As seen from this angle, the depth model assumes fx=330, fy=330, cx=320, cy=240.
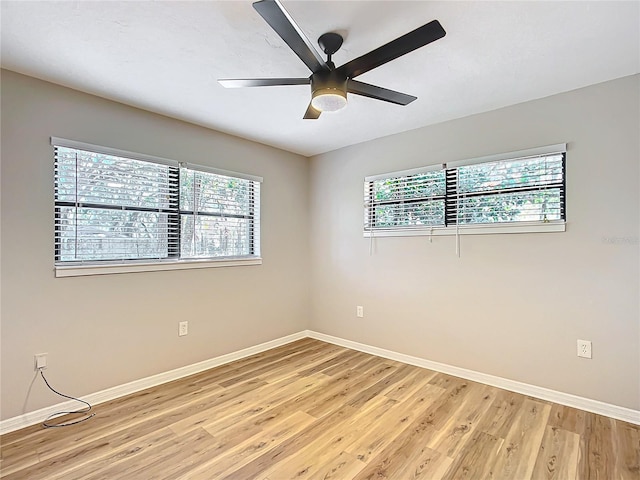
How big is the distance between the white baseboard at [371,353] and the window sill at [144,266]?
0.94 meters

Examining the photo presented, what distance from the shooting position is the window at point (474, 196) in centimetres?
265

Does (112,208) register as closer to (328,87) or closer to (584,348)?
(328,87)

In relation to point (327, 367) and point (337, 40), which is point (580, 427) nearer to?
point (327, 367)

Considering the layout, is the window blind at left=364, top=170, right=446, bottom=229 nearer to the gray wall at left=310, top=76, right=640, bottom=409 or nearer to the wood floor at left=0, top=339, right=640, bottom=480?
the gray wall at left=310, top=76, right=640, bottom=409

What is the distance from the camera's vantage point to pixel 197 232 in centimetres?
328

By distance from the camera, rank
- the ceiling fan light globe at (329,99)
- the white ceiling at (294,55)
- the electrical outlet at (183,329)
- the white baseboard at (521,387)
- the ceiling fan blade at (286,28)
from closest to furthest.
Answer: the ceiling fan blade at (286,28)
the white ceiling at (294,55)
the ceiling fan light globe at (329,99)
the white baseboard at (521,387)
the electrical outlet at (183,329)

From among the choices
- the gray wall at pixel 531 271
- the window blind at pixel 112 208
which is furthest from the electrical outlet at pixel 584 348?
the window blind at pixel 112 208

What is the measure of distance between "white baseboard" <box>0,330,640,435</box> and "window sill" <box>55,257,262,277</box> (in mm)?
938

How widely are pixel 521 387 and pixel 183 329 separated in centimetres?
302

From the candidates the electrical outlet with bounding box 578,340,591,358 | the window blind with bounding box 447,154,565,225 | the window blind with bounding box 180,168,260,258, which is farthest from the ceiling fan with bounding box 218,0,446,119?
the electrical outlet with bounding box 578,340,591,358

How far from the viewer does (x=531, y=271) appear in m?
2.71

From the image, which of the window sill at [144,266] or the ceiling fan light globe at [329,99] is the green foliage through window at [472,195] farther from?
the ceiling fan light globe at [329,99]

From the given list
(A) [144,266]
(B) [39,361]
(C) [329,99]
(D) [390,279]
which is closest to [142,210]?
(A) [144,266]

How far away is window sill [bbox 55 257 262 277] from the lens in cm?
247
